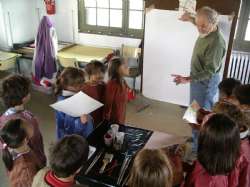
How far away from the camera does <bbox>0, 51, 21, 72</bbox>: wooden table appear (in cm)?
394

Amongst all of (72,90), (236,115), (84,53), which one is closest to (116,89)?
(72,90)

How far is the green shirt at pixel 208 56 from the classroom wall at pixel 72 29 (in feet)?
5.81

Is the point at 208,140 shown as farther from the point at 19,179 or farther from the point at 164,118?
the point at 164,118

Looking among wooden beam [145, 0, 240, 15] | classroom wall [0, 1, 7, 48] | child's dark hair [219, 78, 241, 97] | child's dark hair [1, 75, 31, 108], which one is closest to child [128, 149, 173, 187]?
child's dark hair [1, 75, 31, 108]

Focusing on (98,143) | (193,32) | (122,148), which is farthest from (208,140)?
(193,32)

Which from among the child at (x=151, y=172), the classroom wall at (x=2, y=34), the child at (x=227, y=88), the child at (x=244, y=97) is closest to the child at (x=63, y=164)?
the child at (x=151, y=172)

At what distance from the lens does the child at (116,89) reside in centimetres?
226

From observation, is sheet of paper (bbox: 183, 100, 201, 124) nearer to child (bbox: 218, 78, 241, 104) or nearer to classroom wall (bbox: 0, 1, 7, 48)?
child (bbox: 218, 78, 241, 104)

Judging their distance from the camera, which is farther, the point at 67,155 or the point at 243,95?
the point at 243,95

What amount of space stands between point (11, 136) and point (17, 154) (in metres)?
0.11

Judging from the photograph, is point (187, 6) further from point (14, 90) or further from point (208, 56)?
point (14, 90)

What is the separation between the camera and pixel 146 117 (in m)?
3.79

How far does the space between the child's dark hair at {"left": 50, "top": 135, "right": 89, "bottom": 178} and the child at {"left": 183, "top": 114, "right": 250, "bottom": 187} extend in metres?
0.57

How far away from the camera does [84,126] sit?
221 cm
